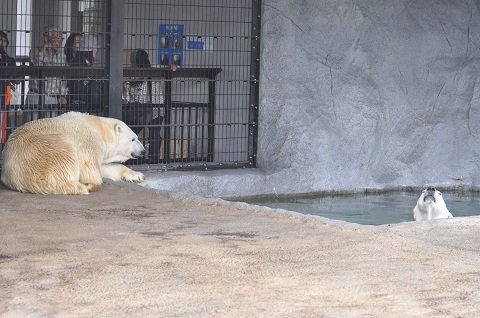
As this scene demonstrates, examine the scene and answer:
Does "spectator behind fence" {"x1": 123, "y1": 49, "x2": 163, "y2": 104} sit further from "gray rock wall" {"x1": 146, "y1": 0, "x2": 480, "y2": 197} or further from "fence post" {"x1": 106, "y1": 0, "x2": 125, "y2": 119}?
"gray rock wall" {"x1": 146, "y1": 0, "x2": 480, "y2": 197}

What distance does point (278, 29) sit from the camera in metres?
9.76

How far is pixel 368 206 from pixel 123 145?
9.27ft

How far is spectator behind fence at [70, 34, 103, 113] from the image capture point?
876cm

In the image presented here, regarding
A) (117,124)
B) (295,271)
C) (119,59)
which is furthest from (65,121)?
(295,271)

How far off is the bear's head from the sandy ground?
1408 mm

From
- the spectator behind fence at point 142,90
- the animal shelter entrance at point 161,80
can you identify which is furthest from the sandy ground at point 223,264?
the spectator behind fence at point 142,90

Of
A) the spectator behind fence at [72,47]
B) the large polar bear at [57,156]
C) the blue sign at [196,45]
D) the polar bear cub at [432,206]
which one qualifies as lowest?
the polar bear cub at [432,206]

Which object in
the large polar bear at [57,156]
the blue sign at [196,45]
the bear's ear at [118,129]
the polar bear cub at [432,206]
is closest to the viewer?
the large polar bear at [57,156]

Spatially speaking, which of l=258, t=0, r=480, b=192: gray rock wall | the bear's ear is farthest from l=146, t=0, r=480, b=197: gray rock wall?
the bear's ear

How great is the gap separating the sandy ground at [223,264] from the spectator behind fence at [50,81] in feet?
7.49

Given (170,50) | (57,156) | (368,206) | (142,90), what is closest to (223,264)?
(57,156)

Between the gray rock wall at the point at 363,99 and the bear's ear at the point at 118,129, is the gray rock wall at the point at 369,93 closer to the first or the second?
the gray rock wall at the point at 363,99

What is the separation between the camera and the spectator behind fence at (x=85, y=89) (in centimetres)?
876

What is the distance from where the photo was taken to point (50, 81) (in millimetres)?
8844
